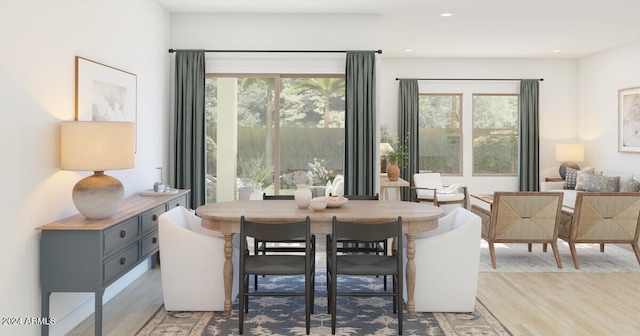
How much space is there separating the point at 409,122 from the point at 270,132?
3701mm

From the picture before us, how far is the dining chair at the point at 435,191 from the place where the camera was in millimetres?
8242

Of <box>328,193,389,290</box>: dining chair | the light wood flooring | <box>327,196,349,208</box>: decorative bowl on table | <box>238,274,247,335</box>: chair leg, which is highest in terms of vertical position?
<box>327,196,349,208</box>: decorative bowl on table

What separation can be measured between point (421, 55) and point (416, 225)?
5.84 metres

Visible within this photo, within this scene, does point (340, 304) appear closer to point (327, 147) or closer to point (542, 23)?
point (327, 147)

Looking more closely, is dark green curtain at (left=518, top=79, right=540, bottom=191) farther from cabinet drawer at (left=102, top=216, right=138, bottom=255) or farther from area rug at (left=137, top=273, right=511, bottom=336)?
cabinet drawer at (left=102, top=216, right=138, bottom=255)

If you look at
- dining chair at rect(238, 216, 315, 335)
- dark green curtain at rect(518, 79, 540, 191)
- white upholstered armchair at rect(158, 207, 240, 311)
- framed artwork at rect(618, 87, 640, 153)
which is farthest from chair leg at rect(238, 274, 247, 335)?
dark green curtain at rect(518, 79, 540, 191)

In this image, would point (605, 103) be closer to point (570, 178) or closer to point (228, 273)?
point (570, 178)

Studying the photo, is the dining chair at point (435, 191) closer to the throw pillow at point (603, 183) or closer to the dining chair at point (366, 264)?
the throw pillow at point (603, 183)

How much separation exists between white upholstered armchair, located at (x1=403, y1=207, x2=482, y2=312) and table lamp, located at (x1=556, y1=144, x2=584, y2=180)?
6.02 m

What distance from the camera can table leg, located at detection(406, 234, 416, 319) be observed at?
3623 millimetres

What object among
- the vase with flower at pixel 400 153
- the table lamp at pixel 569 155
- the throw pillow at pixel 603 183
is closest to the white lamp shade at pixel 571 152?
the table lamp at pixel 569 155

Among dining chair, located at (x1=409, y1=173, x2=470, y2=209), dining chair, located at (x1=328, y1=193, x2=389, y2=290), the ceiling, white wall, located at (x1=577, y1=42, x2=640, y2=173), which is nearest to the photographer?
dining chair, located at (x1=328, y1=193, x2=389, y2=290)

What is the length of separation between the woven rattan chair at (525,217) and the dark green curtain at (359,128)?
1.47 meters

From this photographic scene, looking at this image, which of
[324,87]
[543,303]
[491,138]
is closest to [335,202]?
[543,303]
